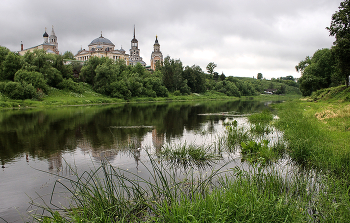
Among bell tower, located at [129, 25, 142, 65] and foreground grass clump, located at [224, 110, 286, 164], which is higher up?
bell tower, located at [129, 25, 142, 65]

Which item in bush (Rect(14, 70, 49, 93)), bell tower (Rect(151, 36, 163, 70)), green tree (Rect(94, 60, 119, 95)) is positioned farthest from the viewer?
bell tower (Rect(151, 36, 163, 70))

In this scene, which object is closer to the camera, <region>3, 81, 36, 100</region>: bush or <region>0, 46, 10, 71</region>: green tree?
<region>3, 81, 36, 100</region>: bush

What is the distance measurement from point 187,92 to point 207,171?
79.4 m

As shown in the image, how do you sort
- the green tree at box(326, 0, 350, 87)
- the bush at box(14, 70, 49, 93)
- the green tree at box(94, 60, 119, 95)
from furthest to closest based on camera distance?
1. the green tree at box(94, 60, 119, 95)
2. the bush at box(14, 70, 49, 93)
3. the green tree at box(326, 0, 350, 87)

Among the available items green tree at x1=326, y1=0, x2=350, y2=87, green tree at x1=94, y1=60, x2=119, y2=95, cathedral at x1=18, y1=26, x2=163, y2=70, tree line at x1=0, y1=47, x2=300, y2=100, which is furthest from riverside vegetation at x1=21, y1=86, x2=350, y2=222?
cathedral at x1=18, y1=26, x2=163, y2=70

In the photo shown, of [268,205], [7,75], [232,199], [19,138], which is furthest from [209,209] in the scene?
[7,75]

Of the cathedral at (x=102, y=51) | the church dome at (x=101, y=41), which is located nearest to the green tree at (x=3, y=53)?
the cathedral at (x=102, y=51)

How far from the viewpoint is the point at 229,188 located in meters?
5.05

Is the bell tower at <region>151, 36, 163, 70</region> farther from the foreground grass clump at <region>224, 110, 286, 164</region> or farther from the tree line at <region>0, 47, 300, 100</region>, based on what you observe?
the foreground grass clump at <region>224, 110, 286, 164</region>

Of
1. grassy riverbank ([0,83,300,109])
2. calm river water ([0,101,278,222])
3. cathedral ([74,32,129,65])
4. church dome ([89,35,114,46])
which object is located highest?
church dome ([89,35,114,46])

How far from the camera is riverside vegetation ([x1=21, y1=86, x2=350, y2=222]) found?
13.1 feet

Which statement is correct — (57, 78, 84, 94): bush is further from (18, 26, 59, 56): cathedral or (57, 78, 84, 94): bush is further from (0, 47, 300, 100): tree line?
(18, 26, 59, 56): cathedral

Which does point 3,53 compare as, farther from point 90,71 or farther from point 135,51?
point 135,51

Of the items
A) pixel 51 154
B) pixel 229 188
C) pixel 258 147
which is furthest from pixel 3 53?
pixel 229 188
